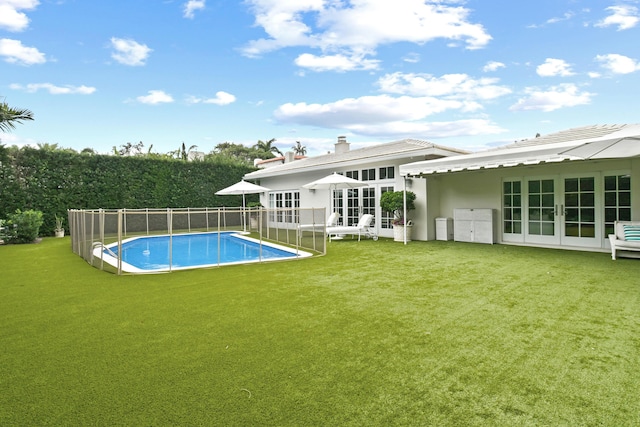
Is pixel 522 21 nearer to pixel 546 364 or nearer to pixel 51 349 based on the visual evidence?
pixel 546 364

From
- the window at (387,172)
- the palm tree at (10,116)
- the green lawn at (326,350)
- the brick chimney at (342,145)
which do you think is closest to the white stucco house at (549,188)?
the window at (387,172)

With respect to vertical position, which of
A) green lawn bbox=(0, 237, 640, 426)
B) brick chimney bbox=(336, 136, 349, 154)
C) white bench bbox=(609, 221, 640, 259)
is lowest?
green lawn bbox=(0, 237, 640, 426)

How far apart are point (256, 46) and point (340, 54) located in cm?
343

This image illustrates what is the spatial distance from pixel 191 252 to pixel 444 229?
8432 mm

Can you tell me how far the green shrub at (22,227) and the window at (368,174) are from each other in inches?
478

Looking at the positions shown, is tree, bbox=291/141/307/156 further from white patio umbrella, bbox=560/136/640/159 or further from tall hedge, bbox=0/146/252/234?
white patio umbrella, bbox=560/136/640/159

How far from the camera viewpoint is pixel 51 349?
342 cm

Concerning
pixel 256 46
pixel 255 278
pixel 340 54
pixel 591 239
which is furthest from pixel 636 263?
pixel 256 46

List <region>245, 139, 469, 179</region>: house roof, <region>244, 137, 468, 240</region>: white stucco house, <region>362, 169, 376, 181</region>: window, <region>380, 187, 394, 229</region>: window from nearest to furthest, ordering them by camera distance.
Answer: <region>245, 139, 469, 179</region>: house roof < <region>244, 137, 468, 240</region>: white stucco house < <region>380, 187, 394, 229</region>: window < <region>362, 169, 376, 181</region>: window

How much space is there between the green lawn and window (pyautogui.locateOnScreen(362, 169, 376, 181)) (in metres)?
7.48

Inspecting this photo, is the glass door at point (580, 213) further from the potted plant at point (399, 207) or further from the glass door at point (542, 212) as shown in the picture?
the potted plant at point (399, 207)

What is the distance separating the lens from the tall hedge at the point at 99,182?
1395cm

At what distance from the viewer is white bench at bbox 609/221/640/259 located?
760 cm

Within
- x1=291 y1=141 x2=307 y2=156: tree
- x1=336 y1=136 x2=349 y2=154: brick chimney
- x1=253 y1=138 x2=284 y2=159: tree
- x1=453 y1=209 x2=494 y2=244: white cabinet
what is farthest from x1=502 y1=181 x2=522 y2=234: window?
x1=291 y1=141 x2=307 y2=156: tree
